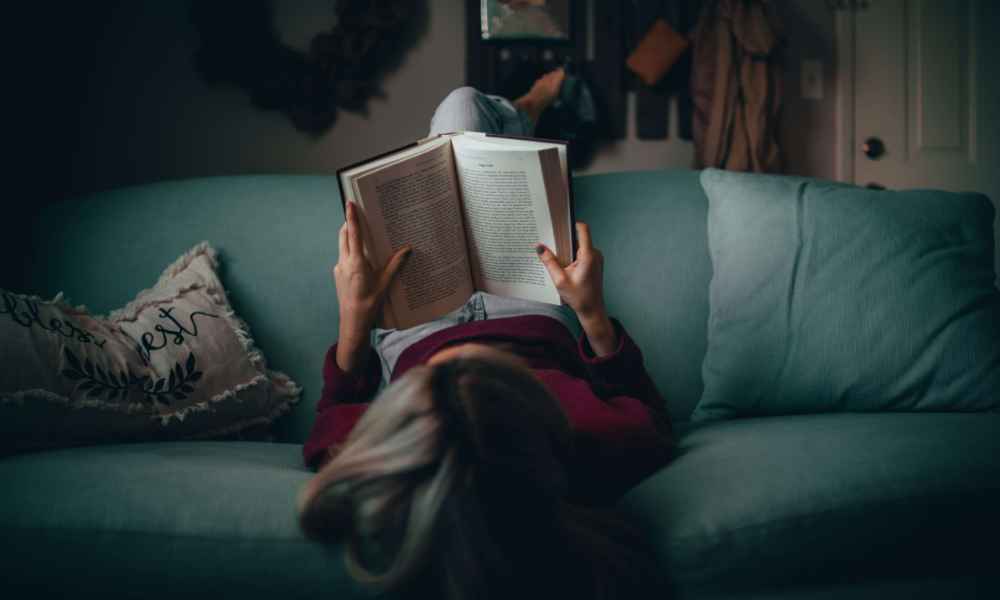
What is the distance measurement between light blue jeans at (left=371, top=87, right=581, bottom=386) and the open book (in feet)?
0.46

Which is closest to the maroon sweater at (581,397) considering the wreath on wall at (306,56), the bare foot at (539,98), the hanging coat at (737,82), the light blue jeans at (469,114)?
the light blue jeans at (469,114)

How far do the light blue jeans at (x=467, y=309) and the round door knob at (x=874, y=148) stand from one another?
187 centimetres

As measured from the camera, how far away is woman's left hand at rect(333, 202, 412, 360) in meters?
1.07

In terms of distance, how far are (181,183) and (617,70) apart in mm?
1595

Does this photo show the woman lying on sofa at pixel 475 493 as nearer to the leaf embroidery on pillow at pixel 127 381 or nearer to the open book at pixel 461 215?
the open book at pixel 461 215

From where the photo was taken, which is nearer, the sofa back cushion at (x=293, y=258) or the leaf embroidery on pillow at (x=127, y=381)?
the leaf embroidery on pillow at (x=127, y=381)

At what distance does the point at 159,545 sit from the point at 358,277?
1.41 ft

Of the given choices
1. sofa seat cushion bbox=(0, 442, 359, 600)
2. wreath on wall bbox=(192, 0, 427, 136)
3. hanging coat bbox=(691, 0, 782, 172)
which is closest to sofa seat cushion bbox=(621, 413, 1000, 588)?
sofa seat cushion bbox=(0, 442, 359, 600)

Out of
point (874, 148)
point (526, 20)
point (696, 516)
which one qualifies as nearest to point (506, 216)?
point (696, 516)

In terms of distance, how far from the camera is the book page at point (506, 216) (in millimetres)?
1036

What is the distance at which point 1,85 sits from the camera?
1.96m

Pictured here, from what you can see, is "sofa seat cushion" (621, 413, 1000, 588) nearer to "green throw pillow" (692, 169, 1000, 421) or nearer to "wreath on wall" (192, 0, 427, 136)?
"green throw pillow" (692, 169, 1000, 421)

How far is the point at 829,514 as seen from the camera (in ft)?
2.85

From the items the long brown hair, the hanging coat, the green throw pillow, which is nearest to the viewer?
the long brown hair
